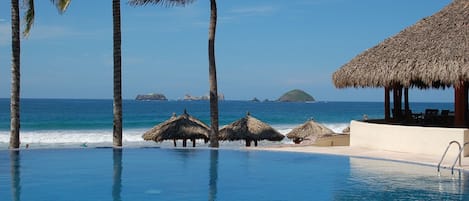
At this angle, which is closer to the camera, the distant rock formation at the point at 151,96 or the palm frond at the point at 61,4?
the palm frond at the point at 61,4

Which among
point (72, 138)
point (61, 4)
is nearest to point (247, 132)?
point (61, 4)

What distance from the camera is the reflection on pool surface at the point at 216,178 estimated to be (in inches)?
347

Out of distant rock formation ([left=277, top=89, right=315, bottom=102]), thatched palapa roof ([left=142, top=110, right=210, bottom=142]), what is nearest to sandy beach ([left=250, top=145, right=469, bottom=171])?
thatched palapa roof ([left=142, top=110, right=210, bottom=142])

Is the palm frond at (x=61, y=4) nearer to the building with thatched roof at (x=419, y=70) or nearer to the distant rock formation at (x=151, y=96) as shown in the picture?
the building with thatched roof at (x=419, y=70)

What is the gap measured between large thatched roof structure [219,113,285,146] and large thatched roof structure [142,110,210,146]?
2.50ft

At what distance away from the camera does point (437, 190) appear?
9070 millimetres

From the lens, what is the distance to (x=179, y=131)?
877 inches

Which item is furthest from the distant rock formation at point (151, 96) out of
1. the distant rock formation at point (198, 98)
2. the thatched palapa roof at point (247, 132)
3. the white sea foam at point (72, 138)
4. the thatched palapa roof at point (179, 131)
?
the thatched palapa roof at point (247, 132)

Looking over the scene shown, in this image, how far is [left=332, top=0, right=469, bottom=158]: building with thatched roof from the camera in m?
12.3

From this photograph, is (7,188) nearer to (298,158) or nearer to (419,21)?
(298,158)

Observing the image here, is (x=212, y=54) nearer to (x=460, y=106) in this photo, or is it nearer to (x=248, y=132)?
(x=460, y=106)

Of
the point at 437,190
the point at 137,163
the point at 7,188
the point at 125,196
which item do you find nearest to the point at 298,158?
the point at 137,163

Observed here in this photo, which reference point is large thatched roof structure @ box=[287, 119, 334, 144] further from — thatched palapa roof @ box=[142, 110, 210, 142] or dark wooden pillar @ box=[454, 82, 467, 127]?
dark wooden pillar @ box=[454, 82, 467, 127]

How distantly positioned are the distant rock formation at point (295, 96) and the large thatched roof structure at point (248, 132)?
444 feet
